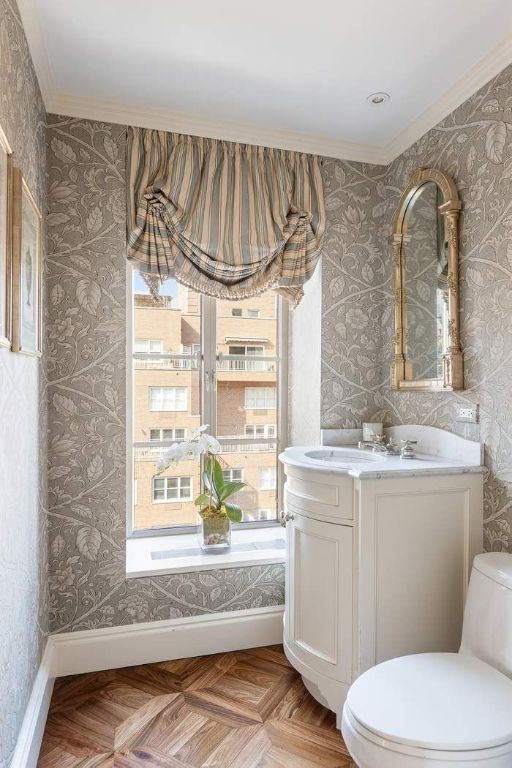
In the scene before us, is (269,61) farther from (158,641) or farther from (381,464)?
(158,641)

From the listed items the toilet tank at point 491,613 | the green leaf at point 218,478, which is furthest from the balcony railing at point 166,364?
the toilet tank at point 491,613

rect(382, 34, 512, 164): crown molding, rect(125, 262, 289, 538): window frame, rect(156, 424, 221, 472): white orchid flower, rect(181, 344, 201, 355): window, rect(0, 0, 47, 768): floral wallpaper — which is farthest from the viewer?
rect(181, 344, 201, 355): window

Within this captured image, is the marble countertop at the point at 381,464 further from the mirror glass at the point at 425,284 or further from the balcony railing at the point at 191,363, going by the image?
the balcony railing at the point at 191,363

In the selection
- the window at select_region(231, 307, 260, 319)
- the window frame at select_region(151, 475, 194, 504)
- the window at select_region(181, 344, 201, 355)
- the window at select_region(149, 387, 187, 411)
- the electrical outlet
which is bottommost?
the window frame at select_region(151, 475, 194, 504)

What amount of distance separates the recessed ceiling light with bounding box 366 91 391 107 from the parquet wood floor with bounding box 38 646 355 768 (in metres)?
2.47

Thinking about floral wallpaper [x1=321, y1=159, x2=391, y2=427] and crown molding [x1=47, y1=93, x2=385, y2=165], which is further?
floral wallpaper [x1=321, y1=159, x2=391, y2=427]

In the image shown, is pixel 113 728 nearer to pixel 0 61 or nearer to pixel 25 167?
pixel 25 167

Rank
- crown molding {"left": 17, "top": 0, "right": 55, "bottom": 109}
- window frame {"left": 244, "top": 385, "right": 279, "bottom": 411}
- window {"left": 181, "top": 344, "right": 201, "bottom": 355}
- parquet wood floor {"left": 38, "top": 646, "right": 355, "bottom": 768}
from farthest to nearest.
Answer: window frame {"left": 244, "top": 385, "right": 279, "bottom": 411} < window {"left": 181, "top": 344, "right": 201, "bottom": 355} < parquet wood floor {"left": 38, "top": 646, "right": 355, "bottom": 768} < crown molding {"left": 17, "top": 0, "right": 55, "bottom": 109}

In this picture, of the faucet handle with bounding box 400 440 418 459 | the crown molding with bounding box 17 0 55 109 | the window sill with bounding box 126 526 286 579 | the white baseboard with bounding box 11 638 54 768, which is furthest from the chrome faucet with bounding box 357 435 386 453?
the crown molding with bounding box 17 0 55 109

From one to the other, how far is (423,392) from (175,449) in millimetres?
1196

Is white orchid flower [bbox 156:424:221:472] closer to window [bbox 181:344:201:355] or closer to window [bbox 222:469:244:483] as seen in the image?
window [bbox 222:469:244:483]

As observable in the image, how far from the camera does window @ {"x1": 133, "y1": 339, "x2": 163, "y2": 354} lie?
2.63 meters

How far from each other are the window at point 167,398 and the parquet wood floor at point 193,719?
120cm

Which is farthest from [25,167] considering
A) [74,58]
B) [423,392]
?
[423,392]
